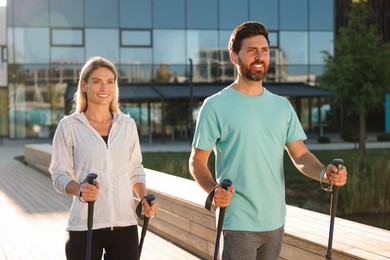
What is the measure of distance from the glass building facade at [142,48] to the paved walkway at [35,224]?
17632mm

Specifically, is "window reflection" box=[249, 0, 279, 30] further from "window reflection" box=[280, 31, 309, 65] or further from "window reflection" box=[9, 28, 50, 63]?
"window reflection" box=[9, 28, 50, 63]

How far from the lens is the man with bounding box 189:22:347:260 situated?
3.24 metres

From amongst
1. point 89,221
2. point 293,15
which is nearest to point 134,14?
point 293,15

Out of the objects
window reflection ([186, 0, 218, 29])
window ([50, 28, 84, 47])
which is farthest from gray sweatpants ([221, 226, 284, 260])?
window reflection ([186, 0, 218, 29])

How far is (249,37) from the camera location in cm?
328

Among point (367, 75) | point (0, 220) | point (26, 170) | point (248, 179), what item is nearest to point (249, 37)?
point (248, 179)

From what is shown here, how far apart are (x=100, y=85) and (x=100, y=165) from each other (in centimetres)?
42

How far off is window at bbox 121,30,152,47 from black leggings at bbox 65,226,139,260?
1248 inches

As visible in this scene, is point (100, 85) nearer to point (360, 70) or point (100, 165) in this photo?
point (100, 165)

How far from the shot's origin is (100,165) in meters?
3.55

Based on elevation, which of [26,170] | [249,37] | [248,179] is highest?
[249,37]

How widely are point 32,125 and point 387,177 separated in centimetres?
2492

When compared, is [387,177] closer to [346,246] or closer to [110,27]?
[346,246]

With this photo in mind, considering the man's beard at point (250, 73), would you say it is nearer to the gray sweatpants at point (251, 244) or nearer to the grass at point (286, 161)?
the gray sweatpants at point (251, 244)
